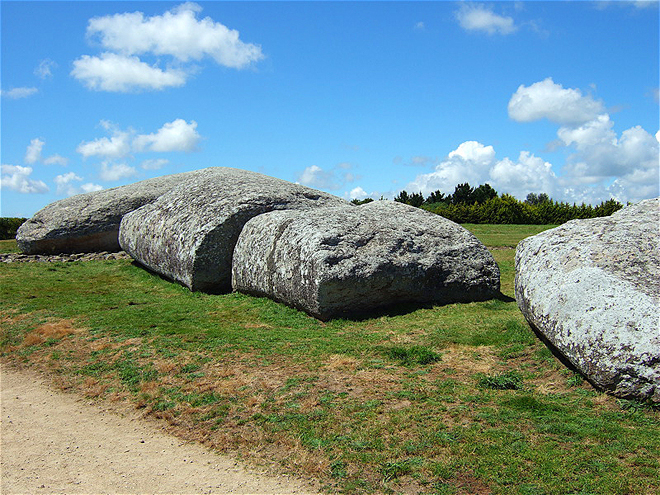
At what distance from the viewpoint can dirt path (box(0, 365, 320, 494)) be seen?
16.6ft

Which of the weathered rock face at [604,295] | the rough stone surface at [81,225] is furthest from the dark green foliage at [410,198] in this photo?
the weathered rock face at [604,295]

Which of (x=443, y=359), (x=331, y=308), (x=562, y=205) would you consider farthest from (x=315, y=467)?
(x=562, y=205)

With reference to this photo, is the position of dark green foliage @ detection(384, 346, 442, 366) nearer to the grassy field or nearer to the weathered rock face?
the grassy field

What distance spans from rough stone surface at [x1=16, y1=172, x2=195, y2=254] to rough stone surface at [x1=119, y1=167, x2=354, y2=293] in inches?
204

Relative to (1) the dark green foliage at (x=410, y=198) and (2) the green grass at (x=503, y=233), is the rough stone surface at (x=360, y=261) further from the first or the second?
(1) the dark green foliage at (x=410, y=198)

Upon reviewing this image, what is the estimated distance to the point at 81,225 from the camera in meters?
20.7

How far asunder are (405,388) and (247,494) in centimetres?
266

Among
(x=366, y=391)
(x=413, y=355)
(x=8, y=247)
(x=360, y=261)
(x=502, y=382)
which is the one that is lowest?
(x=366, y=391)

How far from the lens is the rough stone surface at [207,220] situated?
13.1m

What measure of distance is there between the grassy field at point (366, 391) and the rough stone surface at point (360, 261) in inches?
15.2

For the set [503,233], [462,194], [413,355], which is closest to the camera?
[413,355]

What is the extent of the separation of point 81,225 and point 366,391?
17.4 metres

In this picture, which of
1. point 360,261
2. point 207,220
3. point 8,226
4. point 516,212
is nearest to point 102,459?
point 360,261

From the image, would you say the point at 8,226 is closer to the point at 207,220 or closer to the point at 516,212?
the point at 207,220
